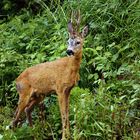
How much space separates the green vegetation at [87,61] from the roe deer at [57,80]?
177mm

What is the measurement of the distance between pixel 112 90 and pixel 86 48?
56.5 inches

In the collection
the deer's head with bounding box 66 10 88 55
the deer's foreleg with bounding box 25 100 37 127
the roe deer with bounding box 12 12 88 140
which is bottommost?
the deer's foreleg with bounding box 25 100 37 127

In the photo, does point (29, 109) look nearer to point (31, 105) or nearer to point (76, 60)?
point (31, 105)

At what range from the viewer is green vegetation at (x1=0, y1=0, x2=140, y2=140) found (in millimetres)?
6570

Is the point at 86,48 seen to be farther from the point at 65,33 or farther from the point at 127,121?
the point at 127,121

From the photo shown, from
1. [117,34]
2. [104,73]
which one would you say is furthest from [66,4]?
[104,73]

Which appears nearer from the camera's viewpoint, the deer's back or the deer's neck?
the deer's neck

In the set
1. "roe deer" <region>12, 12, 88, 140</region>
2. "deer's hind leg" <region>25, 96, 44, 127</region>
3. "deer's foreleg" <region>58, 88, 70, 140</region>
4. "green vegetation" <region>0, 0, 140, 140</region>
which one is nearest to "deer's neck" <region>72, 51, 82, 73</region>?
"roe deer" <region>12, 12, 88, 140</region>

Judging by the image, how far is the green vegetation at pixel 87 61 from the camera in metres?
6.57

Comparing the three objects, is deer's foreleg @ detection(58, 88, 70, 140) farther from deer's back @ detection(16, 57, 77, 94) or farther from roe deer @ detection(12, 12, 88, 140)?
deer's back @ detection(16, 57, 77, 94)

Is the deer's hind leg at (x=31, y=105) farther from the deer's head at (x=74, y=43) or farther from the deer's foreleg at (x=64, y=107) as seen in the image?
the deer's head at (x=74, y=43)

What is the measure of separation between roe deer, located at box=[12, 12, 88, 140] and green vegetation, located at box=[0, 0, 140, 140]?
18 centimetres

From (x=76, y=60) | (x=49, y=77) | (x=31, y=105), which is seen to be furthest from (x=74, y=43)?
(x=31, y=105)

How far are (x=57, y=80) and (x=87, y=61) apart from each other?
Answer: 1958mm
